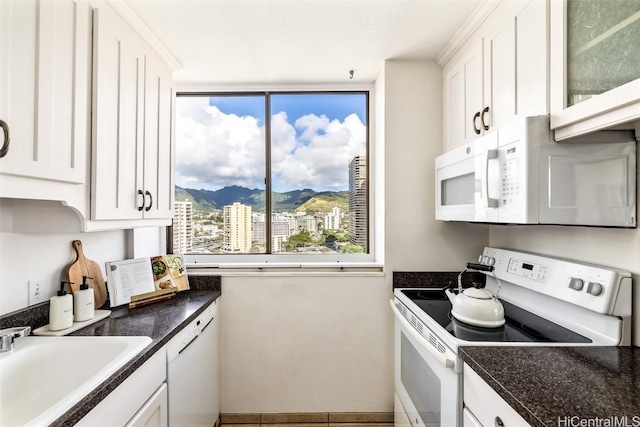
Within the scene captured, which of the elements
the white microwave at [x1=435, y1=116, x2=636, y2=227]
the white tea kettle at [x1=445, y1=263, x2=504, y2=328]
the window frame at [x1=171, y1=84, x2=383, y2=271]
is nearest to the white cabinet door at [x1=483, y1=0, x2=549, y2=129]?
the white microwave at [x1=435, y1=116, x2=636, y2=227]

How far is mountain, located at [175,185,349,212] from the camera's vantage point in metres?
2.28

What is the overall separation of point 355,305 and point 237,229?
1.07 m

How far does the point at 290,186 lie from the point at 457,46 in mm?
1423

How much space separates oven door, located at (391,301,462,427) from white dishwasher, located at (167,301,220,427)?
3.63 ft

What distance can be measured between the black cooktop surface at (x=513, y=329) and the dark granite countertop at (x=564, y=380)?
4.5 inches

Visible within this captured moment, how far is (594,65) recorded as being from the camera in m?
0.94

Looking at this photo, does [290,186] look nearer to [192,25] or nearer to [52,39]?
[192,25]

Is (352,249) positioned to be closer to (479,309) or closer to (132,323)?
(479,309)

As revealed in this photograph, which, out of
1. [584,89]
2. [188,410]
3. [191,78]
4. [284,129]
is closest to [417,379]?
[188,410]

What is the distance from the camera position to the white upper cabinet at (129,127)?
122 centimetres

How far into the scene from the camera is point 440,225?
1939 mm

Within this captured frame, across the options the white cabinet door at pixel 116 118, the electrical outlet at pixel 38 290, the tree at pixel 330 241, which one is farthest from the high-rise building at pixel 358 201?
the electrical outlet at pixel 38 290

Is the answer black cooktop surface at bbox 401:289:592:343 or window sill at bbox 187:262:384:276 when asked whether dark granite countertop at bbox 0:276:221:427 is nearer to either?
window sill at bbox 187:262:384:276

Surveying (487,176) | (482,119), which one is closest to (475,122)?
(482,119)
